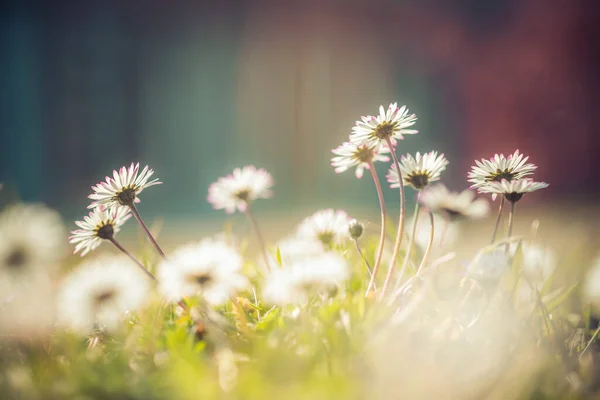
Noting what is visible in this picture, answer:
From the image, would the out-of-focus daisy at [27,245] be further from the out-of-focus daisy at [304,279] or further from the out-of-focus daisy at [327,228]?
the out-of-focus daisy at [327,228]

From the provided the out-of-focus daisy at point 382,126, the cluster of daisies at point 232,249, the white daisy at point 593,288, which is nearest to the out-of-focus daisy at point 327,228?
the cluster of daisies at point 232,249

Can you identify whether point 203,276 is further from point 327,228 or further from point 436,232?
point 436,232

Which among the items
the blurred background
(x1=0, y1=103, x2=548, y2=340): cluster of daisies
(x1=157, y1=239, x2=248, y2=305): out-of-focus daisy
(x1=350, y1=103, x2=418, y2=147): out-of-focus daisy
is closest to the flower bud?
(x1=0, y1=103, x2=548, y2=340): cluster of daisies

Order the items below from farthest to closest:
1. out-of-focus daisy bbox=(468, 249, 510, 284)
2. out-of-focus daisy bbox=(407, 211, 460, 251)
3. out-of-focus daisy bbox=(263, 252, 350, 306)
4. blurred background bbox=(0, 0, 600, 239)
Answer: blurred background bbox=(0, 0, 600, 239) → out-of-focus daisy bbox=(407, 211, 460, 251) → out-of-focus daisy bbox=(468, 249, 510, 284) → out-of-focus daisy bbox=(263, 252, 350, 306)

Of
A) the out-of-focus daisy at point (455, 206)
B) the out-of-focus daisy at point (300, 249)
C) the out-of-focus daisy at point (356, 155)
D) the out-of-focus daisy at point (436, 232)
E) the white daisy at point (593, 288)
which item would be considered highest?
the out-of-focus daisy at point (436, 232)

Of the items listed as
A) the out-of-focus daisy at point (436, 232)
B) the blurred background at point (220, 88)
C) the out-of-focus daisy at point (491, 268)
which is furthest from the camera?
the blurred background at point (220, 88)

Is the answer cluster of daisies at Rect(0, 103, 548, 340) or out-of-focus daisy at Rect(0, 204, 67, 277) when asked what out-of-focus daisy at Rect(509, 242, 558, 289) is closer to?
cluster of daisies at Rect(0, 103, 548, 340)

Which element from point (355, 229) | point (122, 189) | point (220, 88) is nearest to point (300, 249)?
point (355, 229)
